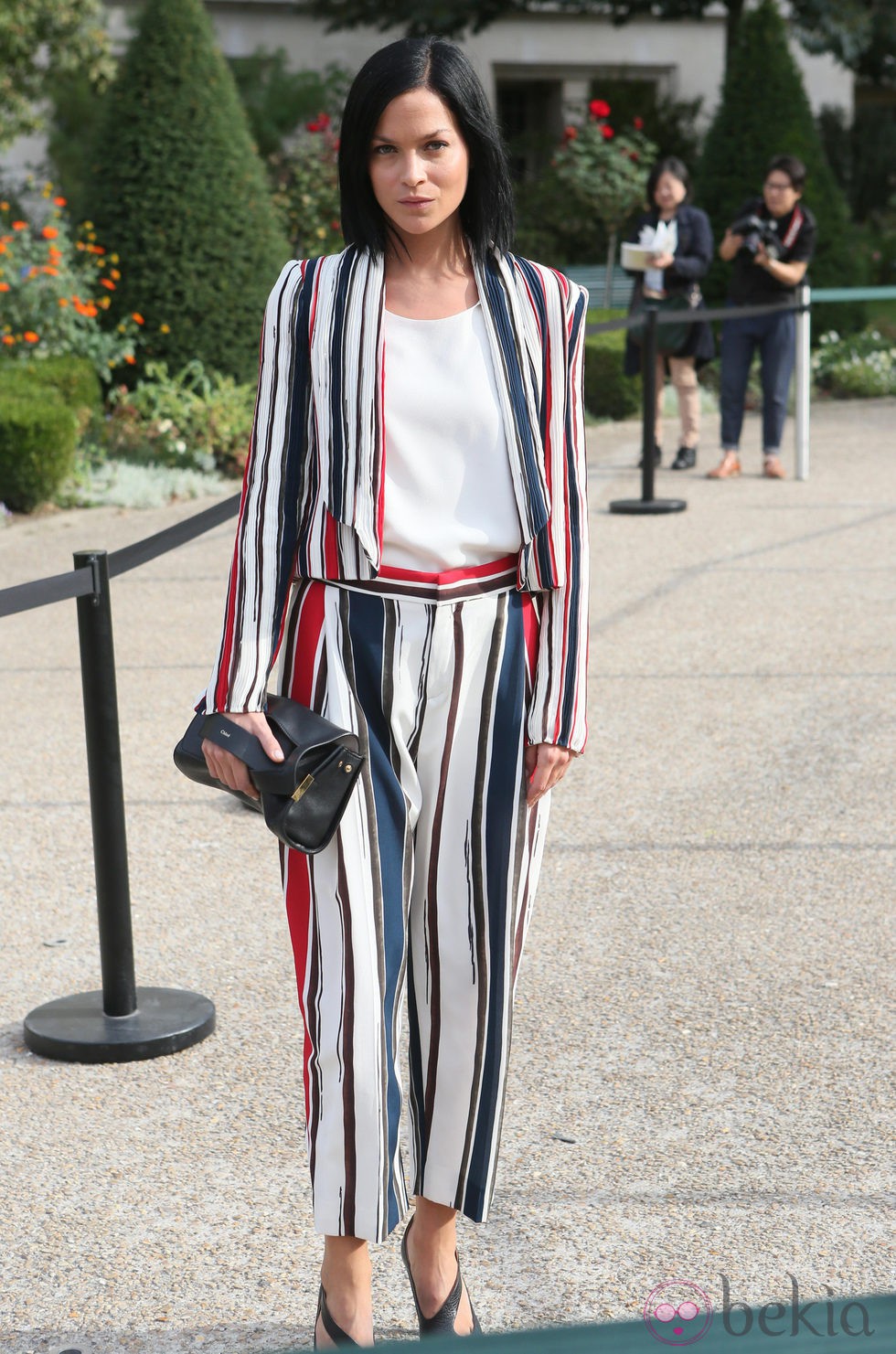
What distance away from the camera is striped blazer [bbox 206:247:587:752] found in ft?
6.56


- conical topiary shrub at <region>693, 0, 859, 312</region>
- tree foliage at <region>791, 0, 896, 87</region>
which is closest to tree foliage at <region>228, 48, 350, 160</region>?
conical topiary shrub at <region>693, 0, 859, 312</region>

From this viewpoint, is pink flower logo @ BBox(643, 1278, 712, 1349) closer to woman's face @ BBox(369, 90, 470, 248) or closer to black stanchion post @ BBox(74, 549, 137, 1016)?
black stanchion post @ BBox(74, 549, 137, 1016)

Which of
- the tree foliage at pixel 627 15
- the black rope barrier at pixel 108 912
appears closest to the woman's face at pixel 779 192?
the black rope barrier at pixel 108 912

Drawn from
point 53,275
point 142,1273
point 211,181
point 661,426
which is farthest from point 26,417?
point 142,1273

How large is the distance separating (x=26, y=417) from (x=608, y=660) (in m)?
4.11

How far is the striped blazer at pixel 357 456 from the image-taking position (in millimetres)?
2000

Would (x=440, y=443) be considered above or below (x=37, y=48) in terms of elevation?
below

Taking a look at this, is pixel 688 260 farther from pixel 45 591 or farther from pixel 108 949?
pixel 45 591

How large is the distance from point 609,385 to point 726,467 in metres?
3.50

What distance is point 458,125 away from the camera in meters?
2.05

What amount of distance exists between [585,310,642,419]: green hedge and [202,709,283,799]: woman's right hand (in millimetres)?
11535

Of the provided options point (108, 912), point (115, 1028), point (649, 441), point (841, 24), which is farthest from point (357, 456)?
point (841, 24)

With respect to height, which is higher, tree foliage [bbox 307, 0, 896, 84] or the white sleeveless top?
tree foliage [bbox 307, 0, 896, 84]

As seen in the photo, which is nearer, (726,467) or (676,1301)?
(676,1301)
